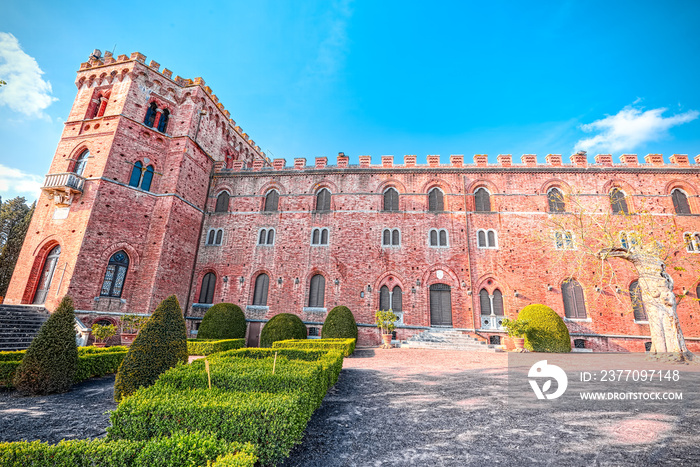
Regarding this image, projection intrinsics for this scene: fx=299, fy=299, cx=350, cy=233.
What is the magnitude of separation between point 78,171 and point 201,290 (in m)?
9.74

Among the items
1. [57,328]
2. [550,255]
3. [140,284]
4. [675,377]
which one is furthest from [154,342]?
[550,255]

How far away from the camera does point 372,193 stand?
816 inches

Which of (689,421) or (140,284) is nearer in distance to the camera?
(689,421)

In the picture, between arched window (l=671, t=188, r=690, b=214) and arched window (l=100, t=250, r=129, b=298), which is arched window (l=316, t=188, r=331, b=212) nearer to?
arched window (l=100, t=250, r=129, b=298)

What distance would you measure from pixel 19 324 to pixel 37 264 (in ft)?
13.1

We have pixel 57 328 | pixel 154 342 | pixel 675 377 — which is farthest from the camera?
pixel 675 377

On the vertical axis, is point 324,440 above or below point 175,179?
below

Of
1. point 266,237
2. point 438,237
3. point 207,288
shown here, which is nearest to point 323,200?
point 266,237

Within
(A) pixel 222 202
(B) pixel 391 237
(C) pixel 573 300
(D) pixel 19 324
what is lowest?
(D) pixel 19 324

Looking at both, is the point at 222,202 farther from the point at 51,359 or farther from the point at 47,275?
the point at 51,359

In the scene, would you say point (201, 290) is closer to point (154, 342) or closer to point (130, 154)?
point (130, 154)

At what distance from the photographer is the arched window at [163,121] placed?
19892 millimetres

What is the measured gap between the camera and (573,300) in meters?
17.6

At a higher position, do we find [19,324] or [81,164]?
[81,164]
